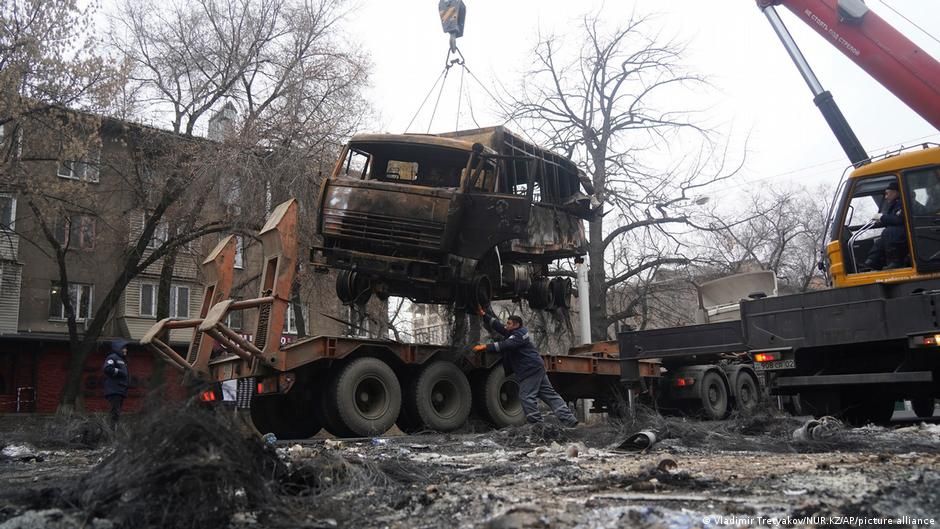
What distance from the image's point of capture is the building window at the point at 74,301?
27500 mm

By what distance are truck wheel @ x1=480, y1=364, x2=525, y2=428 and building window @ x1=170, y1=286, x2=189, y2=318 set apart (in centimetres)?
2140

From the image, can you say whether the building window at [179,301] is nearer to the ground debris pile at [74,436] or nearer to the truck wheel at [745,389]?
the ground debris pile at [74,436]

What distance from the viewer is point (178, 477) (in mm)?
3596

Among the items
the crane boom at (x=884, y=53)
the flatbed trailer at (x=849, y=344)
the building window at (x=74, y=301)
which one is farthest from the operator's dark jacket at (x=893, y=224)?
the building window at (x=74, y=301)

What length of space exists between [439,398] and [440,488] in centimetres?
579

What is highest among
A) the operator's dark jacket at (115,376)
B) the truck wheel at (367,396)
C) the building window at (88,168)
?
the building window at (88,168)

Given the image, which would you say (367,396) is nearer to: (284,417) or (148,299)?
(284,417)

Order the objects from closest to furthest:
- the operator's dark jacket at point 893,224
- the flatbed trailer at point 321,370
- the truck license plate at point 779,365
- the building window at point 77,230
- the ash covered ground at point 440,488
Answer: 1. the ash covered ground at point 440,488
2. the truck license plate at point 779,365
3. the flatbed trailer at point 321,370
4. the operator's dark jacket at point 893,224
5. the building window at point 77,230

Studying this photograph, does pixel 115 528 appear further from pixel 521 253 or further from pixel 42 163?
pixel 42 163

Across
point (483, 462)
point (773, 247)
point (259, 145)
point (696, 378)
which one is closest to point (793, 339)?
point (483, 462)

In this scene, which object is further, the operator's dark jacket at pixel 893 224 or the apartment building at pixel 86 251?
the apartment building at pixel 86 251

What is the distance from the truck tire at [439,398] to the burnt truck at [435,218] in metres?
1.09

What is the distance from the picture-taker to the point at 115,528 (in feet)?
11.8

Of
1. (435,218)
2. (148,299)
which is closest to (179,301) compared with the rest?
(148,299)
